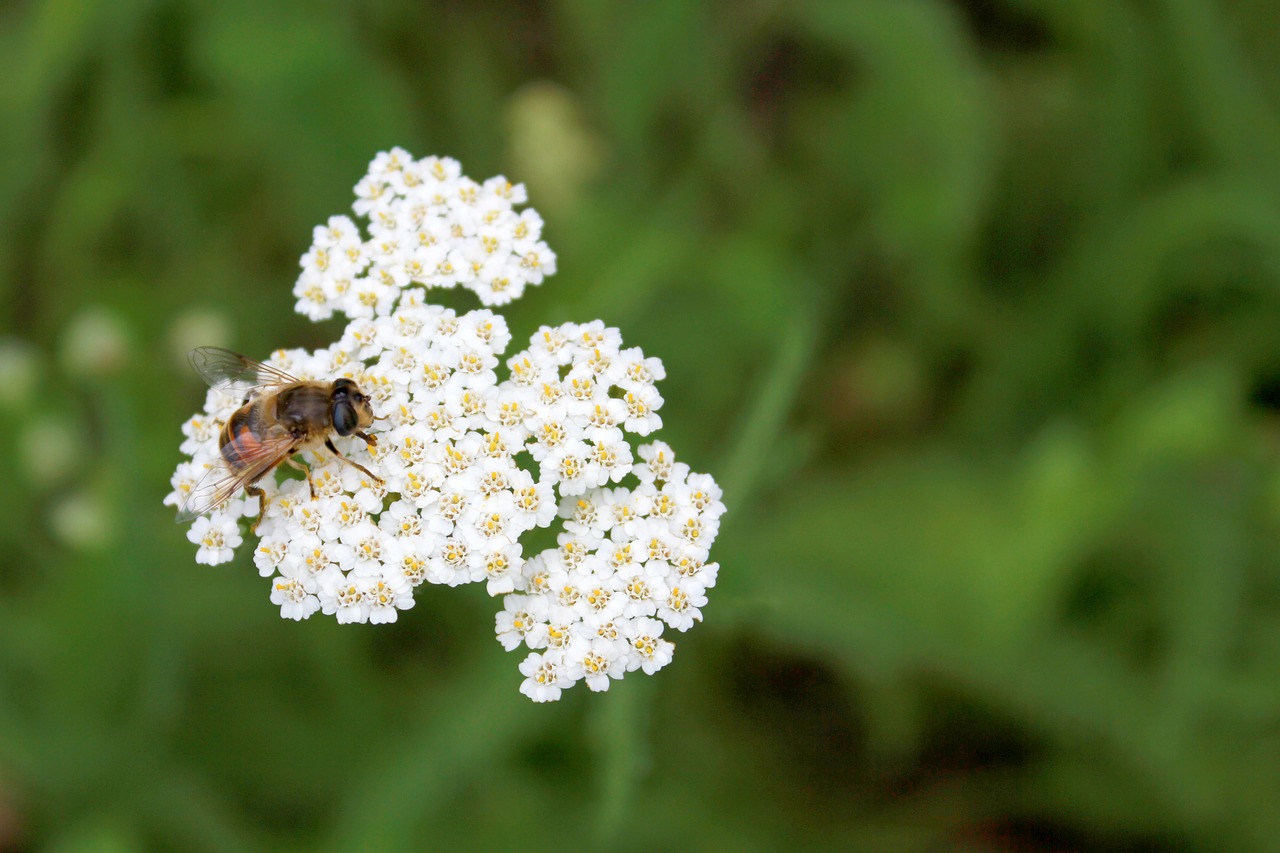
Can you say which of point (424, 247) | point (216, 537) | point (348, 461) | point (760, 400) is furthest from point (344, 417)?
point (760, 400)

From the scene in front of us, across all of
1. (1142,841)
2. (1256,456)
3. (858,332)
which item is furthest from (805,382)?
(1142,841)

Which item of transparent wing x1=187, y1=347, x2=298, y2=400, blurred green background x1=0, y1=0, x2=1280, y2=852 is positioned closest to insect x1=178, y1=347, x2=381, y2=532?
transparent wing x1=187, y1=347, x2=298, y2=400

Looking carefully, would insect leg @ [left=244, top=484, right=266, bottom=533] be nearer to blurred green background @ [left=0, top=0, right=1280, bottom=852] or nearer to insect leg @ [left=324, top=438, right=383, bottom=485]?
insect leg @ [left=324, top=438, right=383, bottom=485]

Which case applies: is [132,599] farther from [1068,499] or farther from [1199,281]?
[1199,281]

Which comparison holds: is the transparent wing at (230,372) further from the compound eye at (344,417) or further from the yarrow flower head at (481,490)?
the compound eye at (344,417)

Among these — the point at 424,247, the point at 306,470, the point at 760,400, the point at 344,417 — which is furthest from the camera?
the point at 760,400

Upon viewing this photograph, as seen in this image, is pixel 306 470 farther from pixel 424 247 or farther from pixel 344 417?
pixel 424 247
